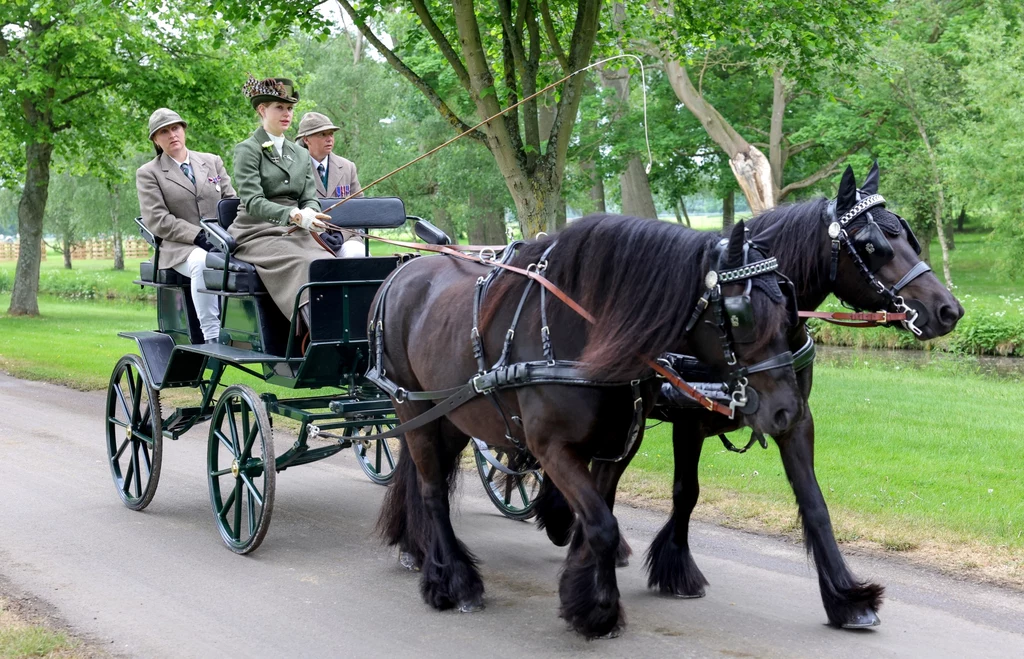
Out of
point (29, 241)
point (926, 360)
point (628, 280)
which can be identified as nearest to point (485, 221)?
point (29, 241)

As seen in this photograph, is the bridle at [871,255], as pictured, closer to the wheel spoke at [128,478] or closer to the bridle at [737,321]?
the bridle at [737,321]

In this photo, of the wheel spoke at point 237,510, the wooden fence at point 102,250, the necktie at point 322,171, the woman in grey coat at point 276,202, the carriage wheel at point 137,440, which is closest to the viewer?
the wheel spoke at point 237,510

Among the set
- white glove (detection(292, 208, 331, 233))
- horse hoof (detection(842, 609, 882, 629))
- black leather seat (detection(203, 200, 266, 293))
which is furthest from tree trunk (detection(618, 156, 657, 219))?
horse hoof (detection(842, 609, 882, 629))

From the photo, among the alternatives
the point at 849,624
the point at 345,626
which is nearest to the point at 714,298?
the point at 849,624

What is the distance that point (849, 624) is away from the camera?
15.6ft

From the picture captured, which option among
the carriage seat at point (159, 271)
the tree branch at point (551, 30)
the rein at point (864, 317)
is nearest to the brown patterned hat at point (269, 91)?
the carriage seat at point (159, 271)

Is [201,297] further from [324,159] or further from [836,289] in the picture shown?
[836,289]

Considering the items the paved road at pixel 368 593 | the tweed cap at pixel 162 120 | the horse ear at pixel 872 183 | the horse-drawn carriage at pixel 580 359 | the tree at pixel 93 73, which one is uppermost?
the tree at pixel 93 73

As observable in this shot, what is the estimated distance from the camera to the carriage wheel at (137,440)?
23.6 ft

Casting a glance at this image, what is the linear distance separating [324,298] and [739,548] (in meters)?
2.85

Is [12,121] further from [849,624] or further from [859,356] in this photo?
[849,624]

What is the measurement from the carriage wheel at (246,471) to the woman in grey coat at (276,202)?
2.12 ft

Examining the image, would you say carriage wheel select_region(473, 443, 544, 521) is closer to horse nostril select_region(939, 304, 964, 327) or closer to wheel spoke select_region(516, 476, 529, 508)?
wheel spoke select_region(516, 476, 529, 508)

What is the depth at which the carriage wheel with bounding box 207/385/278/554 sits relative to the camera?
20.0 ft
